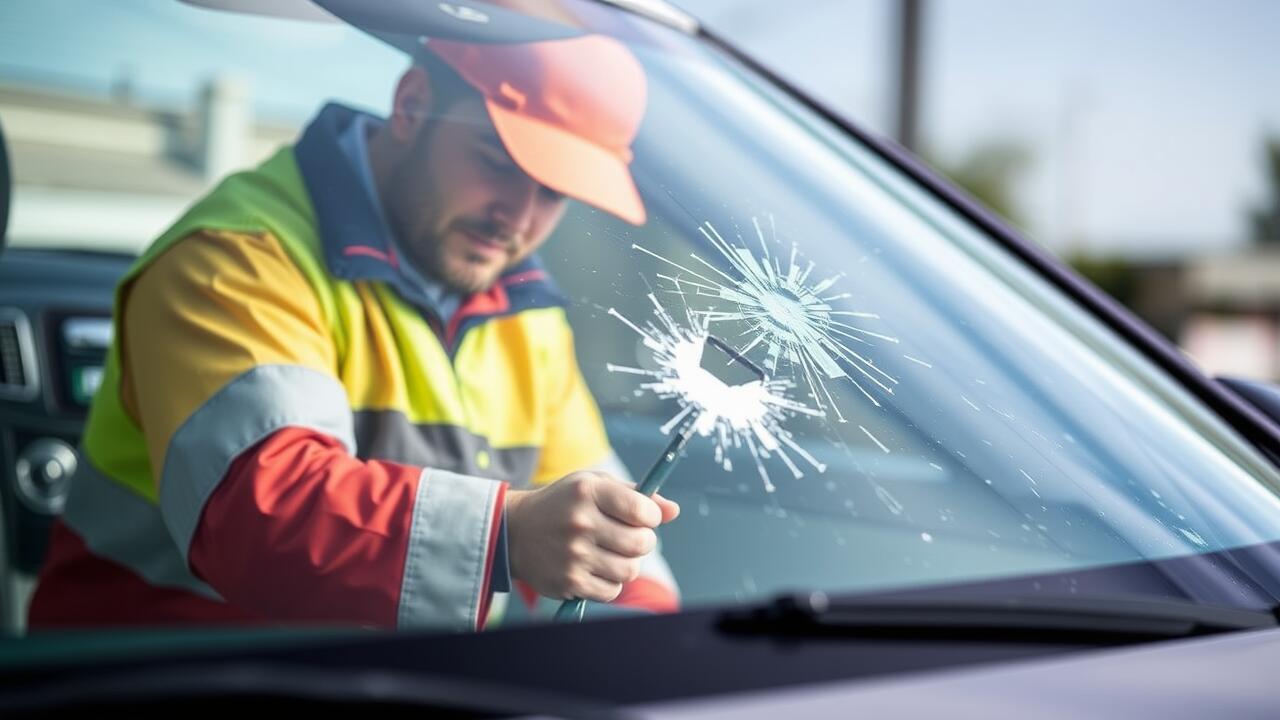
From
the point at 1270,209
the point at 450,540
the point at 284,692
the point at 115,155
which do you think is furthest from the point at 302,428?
the point at 1270,209

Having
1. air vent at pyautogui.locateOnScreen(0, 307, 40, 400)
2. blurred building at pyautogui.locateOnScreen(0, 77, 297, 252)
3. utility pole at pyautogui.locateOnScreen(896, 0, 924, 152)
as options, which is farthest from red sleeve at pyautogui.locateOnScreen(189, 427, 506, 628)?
utility pole at pyautogui.locateOnScreen(896, 0, 924, 152)

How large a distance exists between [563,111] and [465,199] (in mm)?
125

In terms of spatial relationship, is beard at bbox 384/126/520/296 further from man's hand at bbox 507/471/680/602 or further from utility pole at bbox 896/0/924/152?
utility pole at bbox 896/0/924/152

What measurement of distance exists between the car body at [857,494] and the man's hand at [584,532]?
0.08 metres

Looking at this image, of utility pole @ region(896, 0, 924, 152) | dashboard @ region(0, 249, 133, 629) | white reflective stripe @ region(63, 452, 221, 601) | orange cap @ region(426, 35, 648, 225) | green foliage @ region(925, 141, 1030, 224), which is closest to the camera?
orange cap @ region(426, 35, 648, 225)

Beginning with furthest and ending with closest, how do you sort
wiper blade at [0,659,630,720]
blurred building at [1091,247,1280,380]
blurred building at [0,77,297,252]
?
1. blurred building at [1091,247,1280,380]
2. blurred building at [0,77,297,252]
3. wiper blade at [0,659,630,720]

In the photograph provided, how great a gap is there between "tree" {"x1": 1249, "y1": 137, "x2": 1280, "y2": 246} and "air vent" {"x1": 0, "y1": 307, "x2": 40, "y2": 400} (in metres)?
45.6

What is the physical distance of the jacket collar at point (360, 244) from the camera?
48.6 inches

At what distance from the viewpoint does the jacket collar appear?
1.23 m

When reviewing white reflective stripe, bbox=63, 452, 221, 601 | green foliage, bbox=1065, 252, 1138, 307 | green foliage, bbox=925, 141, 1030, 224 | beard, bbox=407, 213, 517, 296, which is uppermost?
beard, bbox=407, 213, 517, 296

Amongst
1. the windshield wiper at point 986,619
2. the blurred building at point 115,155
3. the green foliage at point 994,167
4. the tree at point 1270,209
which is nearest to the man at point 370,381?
the windshield wiper at point 986,619

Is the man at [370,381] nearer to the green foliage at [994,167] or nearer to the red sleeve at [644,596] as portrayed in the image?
the red sleeve at [644,596]

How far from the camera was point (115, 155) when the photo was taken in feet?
6.79

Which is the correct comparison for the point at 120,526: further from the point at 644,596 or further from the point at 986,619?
the point at 986,619
